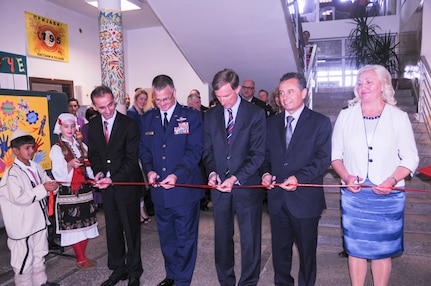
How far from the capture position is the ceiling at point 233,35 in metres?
5.67

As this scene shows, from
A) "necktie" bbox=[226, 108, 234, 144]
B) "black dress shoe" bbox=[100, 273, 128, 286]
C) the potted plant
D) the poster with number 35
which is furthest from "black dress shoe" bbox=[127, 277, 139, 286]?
the potted plant

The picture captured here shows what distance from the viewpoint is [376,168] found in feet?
7.62

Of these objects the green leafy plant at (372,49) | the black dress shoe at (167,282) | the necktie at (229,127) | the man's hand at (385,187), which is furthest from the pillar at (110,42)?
the green leafy plant at (372,49)

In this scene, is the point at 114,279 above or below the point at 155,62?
below

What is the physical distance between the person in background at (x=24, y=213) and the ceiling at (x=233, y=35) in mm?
3703

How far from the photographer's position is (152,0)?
570cm

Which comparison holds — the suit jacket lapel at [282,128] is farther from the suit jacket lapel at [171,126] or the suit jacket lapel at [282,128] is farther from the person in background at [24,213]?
the person in background at [24,213]

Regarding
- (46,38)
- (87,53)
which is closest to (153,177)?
(46,38)

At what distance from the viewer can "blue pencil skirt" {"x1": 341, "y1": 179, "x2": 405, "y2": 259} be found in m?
2.35

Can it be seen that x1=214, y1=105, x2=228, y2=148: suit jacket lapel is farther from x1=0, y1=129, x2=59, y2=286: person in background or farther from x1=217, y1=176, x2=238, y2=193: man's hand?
x1=0, y1=129, x2=59, y2=286: person in background

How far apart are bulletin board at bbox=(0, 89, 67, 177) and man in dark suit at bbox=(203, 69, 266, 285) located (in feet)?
8.19

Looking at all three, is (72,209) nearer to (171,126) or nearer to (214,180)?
(171,126)

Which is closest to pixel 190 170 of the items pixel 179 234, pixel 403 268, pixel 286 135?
pixel 179 234

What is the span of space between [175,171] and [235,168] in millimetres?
496
